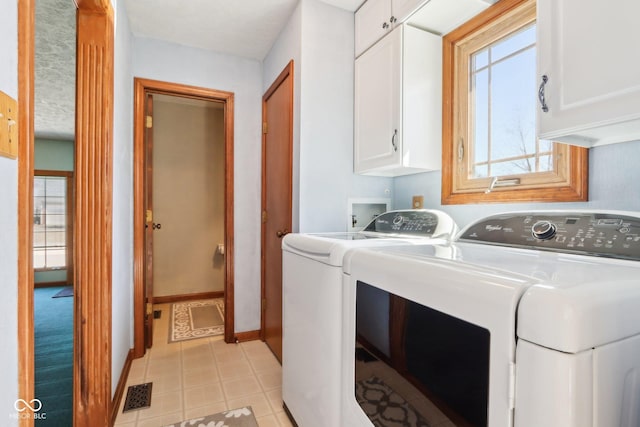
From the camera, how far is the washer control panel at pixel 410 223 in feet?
5.10

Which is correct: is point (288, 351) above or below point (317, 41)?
below

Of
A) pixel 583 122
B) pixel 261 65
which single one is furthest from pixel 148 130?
pixel 583 122

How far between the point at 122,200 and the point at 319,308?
158 cm

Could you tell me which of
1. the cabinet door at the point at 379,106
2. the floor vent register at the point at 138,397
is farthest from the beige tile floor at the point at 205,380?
the cabinet door at the point at 379,106

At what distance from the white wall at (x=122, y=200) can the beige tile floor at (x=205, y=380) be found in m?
0.23

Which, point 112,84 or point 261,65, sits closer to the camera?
point 112,84

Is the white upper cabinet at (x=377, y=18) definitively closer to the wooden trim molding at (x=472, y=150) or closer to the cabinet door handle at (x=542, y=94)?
the wooden trim molding at (x=472, y=150)

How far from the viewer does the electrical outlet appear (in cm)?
195

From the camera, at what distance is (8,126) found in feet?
1.85

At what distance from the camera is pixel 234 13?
6.95ft

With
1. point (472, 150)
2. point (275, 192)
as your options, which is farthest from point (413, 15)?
point (275, 192)

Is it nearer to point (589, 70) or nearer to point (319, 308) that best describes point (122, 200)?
point (319, 308)

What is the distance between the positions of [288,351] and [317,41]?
1.84 m

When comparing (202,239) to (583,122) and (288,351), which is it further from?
(583,122)
